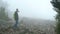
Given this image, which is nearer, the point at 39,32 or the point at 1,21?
the point at 39,32

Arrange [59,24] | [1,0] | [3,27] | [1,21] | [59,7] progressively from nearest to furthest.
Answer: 1. [59,24]
2. [59,7]
3. [3,27]
4. [1,21]
5. [1,0]

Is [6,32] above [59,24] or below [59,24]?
below

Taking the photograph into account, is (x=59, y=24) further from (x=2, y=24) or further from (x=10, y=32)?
(x=2, y=24)

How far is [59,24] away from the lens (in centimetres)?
1175

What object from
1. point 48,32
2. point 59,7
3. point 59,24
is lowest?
point 48,32

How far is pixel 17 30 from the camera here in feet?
55.4

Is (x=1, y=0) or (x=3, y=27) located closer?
(x=3, y=27)

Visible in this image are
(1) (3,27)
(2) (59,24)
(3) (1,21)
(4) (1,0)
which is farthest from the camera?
(4) (1,0)

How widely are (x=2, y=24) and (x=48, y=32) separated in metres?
4.26

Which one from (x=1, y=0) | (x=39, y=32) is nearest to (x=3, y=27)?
(x=39, y=32)

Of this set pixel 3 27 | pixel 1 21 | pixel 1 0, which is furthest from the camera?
pixel 1 0

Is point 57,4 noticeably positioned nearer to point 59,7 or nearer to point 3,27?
point 59,7

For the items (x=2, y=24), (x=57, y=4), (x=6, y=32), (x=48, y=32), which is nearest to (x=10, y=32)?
(x=6, y=32)

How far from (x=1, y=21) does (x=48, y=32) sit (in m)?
4.55
